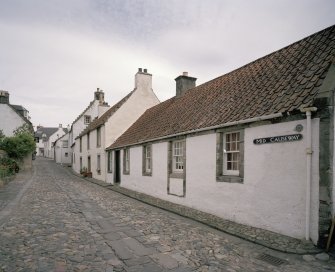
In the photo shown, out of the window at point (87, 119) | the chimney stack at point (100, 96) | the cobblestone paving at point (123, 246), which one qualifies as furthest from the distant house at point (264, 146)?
the window at point (87, 119)

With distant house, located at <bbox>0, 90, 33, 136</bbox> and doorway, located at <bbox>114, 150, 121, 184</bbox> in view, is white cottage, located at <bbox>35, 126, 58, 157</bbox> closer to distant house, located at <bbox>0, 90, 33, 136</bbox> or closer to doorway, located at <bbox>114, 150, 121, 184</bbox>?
distant house, located at <bbox>0, 90, 33, 136</bbox>

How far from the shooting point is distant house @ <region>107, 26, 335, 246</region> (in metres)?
6.66

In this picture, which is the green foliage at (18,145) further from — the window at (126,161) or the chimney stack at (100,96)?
the window at (126,161)

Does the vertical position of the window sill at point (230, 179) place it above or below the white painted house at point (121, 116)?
below

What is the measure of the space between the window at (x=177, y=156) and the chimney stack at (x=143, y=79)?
1292 cm

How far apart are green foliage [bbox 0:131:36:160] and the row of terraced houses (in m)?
17.9

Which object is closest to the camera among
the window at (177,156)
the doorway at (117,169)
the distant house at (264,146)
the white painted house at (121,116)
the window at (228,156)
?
the distant house at (264,146)

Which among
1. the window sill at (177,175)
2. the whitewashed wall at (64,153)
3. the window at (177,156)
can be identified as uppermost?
the window at (177,156)

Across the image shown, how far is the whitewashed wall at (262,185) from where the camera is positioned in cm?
701

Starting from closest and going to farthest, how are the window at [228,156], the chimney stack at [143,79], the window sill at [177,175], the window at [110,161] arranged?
the window at [228,156]
the window sill at [177,175]
the window at [110,161]
the chimney stack at [143,79]

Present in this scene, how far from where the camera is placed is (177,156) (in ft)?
42.9

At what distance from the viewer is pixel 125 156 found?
20.4m

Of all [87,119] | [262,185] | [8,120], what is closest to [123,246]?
[262,185]

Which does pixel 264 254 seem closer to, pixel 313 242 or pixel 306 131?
pixel 313 242
